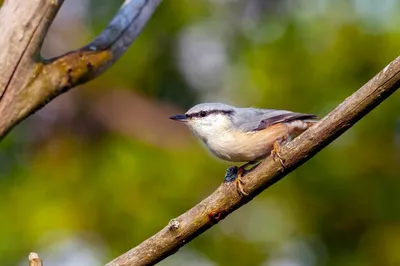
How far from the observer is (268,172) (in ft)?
6.86

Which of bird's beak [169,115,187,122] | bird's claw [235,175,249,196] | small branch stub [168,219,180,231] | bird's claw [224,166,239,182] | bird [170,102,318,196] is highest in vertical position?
bird's beak [169,115,187,122]

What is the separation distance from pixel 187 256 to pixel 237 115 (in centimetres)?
189

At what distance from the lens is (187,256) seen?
14.7 ft

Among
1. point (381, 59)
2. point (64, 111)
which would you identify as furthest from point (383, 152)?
point (64, 111)

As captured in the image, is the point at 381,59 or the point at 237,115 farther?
the point at 381,59

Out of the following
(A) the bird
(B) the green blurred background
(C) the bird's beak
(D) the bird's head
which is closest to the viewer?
(A) the bird

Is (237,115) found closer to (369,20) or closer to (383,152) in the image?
(383,152)

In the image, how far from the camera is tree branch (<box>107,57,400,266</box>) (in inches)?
75.4

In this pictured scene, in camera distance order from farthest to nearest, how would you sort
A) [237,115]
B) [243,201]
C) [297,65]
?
[297,65] → [237,115] → [243,201]

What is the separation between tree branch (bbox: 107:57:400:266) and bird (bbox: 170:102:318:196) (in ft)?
0.69

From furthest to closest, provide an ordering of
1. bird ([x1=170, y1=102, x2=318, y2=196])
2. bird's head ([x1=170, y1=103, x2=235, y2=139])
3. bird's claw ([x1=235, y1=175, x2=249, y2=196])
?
bird's head ([x1=170, y1=103, x2=235, y2=139]) < bird ([x1=170, y1=102, x2=318, y2=196]) < bird's claw ([x1=235, y1=175, x2=249, y2=196])

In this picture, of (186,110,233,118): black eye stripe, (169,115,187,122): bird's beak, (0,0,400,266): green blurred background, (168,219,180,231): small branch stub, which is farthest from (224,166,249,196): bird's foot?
(0,0,400,266): green blurred background

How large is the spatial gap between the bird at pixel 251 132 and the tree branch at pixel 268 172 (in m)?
0.21

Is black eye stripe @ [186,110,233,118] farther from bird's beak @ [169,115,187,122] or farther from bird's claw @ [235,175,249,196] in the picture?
bird's claw @ [235,175,249,196]
